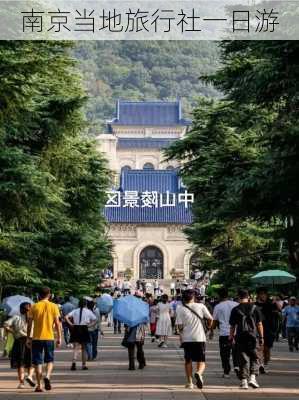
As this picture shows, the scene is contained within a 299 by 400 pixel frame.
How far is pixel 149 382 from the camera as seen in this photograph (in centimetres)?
1602

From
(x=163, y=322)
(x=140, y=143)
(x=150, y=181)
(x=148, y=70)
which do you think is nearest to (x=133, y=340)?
(x=163, y=322)

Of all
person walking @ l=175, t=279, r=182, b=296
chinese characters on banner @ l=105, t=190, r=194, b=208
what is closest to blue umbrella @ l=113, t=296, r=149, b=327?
person walking @ l=175, t=279, r=182, b=296

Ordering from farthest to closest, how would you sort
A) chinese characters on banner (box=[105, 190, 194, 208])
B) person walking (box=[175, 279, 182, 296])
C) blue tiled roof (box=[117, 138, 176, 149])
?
blue tiled roof (box=[117, 138, 176, 149]) < chinese characters on banner (box=[105, 190, 194, 208]) < person walking (box=[175, 279, 182, 296])

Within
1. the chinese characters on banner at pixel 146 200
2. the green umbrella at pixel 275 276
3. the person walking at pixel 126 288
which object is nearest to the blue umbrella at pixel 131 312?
the green umbrella at pixel 275 276

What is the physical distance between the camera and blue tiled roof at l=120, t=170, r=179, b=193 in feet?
283

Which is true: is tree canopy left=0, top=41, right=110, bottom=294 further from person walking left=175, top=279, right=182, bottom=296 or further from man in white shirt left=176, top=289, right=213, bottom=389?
person walking left=175, top=279, right=182, bottom=296

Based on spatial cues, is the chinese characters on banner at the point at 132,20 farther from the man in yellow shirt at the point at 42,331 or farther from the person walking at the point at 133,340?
the person walking at the point at 133,340

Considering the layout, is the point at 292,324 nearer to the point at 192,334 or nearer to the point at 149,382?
the point at 149,382

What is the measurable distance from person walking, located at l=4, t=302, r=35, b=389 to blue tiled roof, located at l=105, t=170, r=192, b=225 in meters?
68.6

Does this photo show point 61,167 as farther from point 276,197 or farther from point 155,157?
point 155,157

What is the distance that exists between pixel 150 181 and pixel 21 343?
231ft

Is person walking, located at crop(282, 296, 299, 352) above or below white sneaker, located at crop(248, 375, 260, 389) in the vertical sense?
above

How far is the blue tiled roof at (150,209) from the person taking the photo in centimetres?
8631

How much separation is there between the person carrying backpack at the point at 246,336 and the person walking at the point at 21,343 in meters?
3.41
